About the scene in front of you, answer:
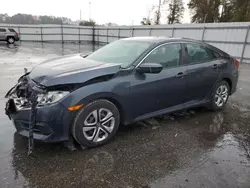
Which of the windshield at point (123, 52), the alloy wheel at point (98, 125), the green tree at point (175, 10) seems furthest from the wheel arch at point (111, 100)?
the green tree at point (175, 10)

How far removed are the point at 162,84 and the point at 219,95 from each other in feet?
5.90

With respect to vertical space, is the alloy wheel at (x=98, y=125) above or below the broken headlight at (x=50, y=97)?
below

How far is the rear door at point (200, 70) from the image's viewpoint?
388 centimetres

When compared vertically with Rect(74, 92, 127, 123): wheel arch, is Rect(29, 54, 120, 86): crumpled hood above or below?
above

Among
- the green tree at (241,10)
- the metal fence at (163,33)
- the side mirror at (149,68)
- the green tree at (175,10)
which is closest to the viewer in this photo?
the side mirror at (149,68)

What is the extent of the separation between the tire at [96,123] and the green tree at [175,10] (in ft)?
104

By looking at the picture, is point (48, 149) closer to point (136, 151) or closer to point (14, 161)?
point (14, 161)

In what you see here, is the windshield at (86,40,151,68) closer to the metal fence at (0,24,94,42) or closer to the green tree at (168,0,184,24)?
the metal fence at (0,24,94,42)

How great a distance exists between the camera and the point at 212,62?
4246 mm

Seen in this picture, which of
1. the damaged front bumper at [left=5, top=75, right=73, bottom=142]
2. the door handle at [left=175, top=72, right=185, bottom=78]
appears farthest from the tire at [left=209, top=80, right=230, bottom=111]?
the damaged front bumper at [left=5, top=75, right=73, bottom=142]

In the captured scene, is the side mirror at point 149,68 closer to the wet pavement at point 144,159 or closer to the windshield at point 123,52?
the windshield at point 123,52

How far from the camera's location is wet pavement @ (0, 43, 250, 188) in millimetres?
2393

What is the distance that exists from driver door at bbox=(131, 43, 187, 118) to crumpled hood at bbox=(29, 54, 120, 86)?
0.50 metres

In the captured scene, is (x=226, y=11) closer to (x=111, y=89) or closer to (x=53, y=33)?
(x=53, y=33)
